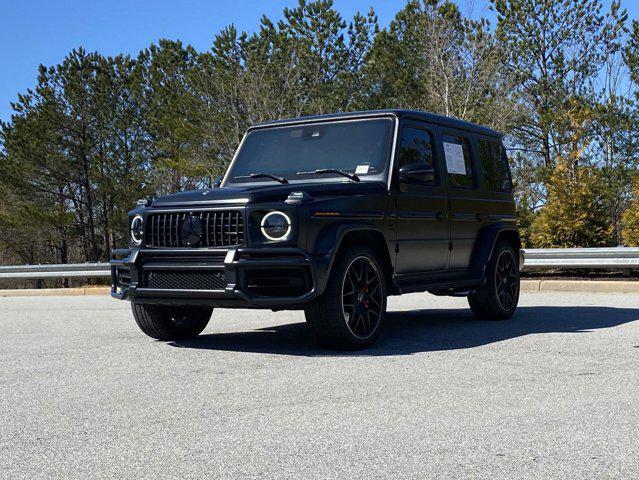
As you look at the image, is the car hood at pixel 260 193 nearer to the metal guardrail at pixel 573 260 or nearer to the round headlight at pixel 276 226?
the round headlight at pixel 276 226

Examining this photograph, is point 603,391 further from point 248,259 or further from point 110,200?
point 110,200

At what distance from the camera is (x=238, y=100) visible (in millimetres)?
35188

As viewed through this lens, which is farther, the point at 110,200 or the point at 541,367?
the point at 110,200

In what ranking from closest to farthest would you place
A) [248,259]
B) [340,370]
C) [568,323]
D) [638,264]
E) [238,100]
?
1. [340,370]
2. [248,259]
3. [568,323]
4. [638,264]
5. [238,100]

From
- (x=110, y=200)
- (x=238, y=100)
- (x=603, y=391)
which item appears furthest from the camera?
(x=110, y=200)

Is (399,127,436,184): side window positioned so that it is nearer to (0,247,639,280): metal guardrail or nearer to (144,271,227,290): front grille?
(144,271,227,290): front grille

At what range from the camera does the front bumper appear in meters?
6.69

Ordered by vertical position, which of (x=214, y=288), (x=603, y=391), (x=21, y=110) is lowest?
(x=603, y=391)

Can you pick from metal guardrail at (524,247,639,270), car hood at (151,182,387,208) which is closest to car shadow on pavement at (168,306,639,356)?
car hood at (151,182,387,208)

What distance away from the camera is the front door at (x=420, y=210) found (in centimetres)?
786

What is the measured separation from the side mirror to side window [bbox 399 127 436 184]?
0.05 meters

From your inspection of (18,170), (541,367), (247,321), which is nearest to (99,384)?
(541,367)

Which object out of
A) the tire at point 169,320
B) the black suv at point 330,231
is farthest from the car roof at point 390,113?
the tire at point 169,320

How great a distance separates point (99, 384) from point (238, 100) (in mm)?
30162
